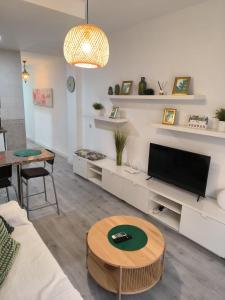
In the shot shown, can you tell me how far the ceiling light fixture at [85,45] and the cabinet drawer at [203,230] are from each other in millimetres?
1891

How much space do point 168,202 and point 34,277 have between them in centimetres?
191

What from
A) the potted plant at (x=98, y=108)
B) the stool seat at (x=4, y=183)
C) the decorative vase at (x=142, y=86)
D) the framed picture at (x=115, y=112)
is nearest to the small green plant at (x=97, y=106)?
the potted plant at (x=98, y=108)

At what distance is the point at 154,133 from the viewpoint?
3.21 metres

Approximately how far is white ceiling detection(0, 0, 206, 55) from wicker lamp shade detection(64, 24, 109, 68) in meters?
1.16

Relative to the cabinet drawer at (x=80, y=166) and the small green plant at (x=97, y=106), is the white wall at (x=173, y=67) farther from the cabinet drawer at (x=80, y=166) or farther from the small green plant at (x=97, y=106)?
the cabinet drawer at (x=80, y=166)

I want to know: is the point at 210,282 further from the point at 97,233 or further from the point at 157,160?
the point at 157,160

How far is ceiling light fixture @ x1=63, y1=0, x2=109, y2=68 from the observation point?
151 cm

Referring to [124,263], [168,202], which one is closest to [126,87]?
[168,202]

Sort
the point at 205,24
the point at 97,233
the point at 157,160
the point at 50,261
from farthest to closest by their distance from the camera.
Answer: the point at 157,160 → the point at 205,24 → the point at 97,233 → the point at 50,261

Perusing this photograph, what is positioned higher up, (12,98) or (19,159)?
(12,98)

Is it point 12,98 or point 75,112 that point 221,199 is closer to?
point 75,112

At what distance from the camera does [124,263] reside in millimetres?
1634

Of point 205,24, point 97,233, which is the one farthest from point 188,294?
point 205,24

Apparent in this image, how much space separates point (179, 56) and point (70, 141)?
307cm
